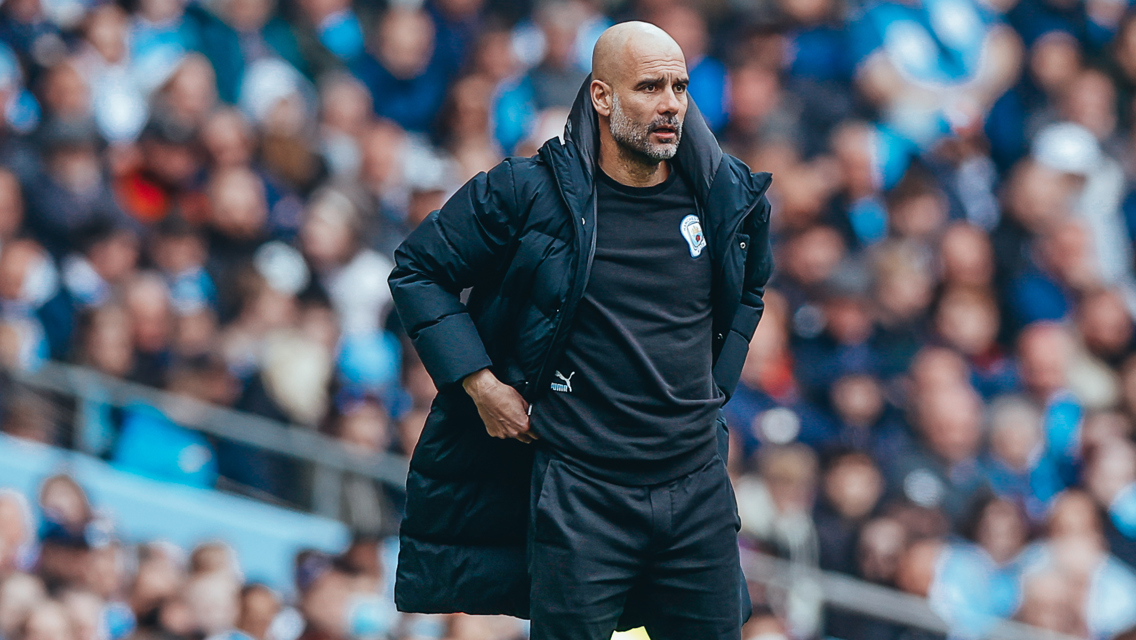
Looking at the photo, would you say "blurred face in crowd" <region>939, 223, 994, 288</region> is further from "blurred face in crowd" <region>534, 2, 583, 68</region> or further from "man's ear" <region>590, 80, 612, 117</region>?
"man's ear" <region>590, 80, 612, 117</region>

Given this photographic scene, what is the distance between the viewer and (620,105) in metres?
3.37

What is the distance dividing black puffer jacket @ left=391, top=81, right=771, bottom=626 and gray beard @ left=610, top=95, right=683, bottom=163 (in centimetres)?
10

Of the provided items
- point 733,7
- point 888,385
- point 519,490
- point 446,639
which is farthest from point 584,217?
point 733,7

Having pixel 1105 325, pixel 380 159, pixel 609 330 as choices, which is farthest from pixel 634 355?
pixel 1105 325

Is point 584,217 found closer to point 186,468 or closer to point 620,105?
point 620,105

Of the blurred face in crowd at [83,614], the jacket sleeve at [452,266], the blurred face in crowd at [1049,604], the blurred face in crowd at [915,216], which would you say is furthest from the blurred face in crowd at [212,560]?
the blurred face in crowd at [915,216]

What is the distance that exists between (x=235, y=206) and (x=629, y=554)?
394 centimetres

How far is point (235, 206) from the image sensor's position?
22.3ft

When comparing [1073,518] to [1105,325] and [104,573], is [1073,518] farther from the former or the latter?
[104,573]

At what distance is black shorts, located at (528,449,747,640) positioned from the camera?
3.37 metres

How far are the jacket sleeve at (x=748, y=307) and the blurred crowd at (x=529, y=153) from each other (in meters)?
2.66

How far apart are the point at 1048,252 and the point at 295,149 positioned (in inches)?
156

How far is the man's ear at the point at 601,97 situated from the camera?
11.2 feet

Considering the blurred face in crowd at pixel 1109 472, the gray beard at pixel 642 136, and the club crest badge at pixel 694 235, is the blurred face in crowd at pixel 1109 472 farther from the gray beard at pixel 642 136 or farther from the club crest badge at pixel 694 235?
the gray beard at pixel 642 136
